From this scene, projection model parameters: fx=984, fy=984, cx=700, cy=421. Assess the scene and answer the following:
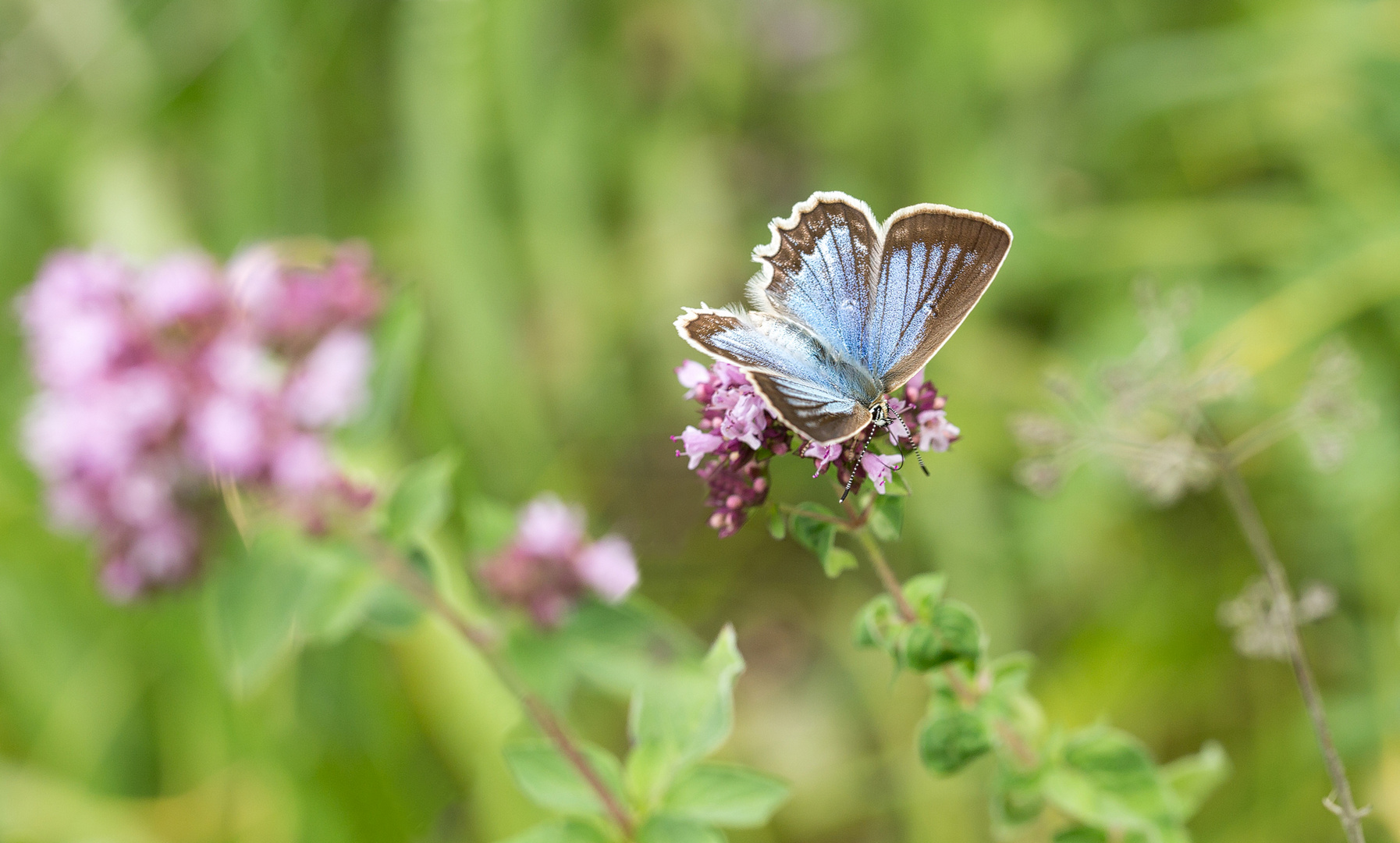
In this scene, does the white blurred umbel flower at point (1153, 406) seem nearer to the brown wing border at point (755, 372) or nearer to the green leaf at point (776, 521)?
the brown wing border at point (755, 372)

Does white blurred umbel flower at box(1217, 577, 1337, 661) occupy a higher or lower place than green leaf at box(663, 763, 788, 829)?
higher

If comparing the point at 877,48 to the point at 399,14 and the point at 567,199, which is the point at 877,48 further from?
the point at 399,14

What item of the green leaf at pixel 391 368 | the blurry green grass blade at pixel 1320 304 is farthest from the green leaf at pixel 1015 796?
the blurry green grass blade at pixel 1320 304

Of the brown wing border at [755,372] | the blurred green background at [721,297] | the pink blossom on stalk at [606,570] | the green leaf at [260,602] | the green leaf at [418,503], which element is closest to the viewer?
the brown wing border at [755,372]

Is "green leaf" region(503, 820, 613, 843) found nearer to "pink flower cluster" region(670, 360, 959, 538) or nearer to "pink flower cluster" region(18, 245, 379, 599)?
"pink flower cluster" region(670, 360, 959, 538)

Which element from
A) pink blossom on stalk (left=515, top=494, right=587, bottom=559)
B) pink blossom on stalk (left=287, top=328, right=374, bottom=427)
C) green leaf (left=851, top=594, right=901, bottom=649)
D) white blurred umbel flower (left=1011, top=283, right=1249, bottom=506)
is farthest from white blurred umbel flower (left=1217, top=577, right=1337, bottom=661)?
pink blossom on stalk (left=287, top=328, right=374, bottom=427)

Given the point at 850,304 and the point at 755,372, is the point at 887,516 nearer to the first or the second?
the point at 755,372

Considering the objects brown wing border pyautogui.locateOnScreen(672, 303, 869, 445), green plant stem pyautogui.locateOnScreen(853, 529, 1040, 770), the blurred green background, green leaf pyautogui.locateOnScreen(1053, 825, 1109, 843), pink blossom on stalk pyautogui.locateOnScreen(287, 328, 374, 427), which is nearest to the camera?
brown wing border pyautogui.locateOnScreen(672, 303, 869, 445)
